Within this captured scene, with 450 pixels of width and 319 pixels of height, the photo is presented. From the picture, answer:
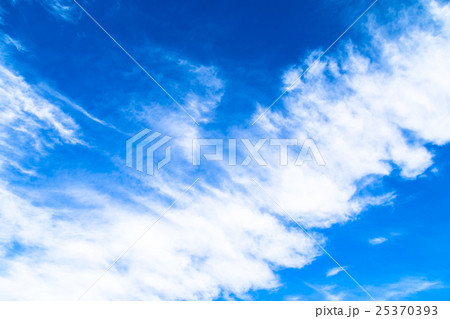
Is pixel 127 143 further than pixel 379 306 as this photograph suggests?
Yes

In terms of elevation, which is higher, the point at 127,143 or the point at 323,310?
the point at 127,143

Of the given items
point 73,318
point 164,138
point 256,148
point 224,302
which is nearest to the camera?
point 73,318

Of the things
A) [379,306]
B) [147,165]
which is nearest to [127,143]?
[147,165]

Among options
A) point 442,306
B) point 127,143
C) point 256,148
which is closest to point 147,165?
point 127,143

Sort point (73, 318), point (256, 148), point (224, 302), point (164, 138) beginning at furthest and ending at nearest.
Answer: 1. point (164, 138)
2. point (256, 148)
3. point (224, 302)
4. point (73, 318)

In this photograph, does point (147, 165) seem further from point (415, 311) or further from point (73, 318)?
point (415, 311)

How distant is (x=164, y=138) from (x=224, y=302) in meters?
9.40

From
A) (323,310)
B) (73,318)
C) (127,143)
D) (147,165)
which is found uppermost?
(127,143)

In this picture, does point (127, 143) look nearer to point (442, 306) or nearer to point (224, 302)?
point (224, 302)

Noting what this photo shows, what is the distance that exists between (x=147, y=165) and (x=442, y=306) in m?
12.3

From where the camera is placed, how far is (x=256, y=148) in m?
13.9

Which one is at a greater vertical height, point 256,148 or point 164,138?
point 164,138

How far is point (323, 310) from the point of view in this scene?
759 centimetres

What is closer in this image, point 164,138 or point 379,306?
point 379,306
